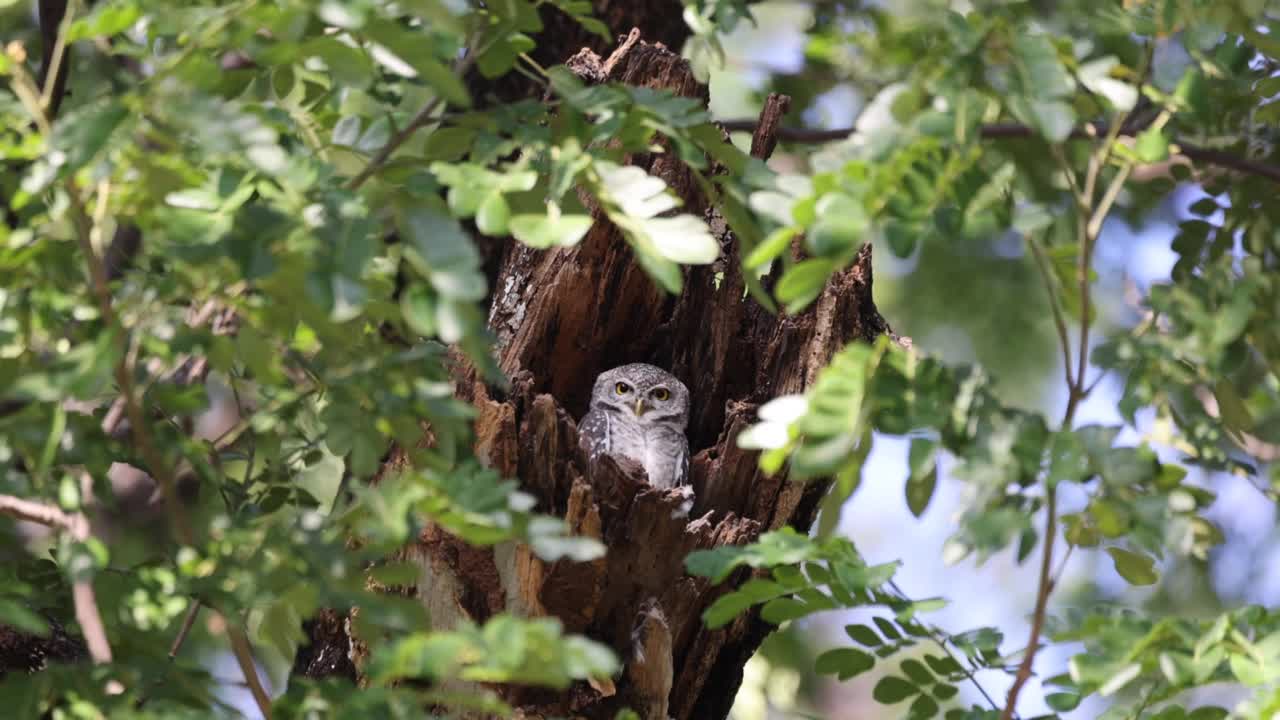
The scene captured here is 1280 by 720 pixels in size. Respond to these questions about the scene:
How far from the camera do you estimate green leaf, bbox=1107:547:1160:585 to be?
273cm

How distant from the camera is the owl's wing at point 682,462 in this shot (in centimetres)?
426

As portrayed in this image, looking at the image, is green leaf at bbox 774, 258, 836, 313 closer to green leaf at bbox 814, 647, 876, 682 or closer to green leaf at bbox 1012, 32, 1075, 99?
green leaf at bbox 1012, 32, 1075, 99

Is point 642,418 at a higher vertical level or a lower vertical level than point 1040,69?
lower

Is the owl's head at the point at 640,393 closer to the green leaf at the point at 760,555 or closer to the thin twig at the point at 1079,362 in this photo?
the green leaf at the point at 760,555

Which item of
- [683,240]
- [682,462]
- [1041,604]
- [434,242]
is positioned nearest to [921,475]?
[1041,604]

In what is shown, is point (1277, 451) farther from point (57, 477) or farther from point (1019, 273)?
point (57, 477)

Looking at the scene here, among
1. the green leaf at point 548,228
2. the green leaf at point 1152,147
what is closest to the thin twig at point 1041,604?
the green leaf at point 1152,147

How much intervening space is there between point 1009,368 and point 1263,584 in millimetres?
1683

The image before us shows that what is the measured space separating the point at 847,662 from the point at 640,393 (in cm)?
188

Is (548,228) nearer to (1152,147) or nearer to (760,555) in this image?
(760,555)

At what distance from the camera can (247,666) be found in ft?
7.76

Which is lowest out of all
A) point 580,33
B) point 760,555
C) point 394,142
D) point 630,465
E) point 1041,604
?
point 630,465

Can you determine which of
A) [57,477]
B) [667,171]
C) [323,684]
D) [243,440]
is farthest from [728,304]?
[323,684]

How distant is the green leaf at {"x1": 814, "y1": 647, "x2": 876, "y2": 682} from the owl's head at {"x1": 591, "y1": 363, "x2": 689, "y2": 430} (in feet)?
5.83
